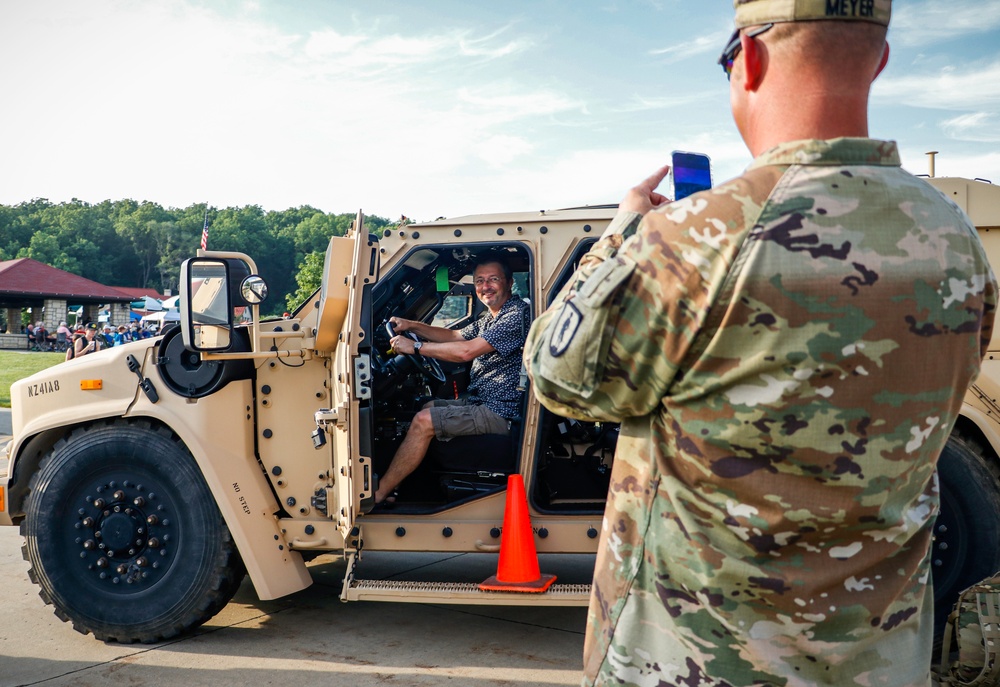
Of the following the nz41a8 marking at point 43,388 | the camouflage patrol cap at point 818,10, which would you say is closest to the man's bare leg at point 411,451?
the nz41a8 marking at point 43,388

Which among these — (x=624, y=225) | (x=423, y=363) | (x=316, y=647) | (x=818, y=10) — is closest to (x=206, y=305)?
(x=423, y=363)

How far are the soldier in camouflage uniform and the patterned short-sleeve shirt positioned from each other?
324 centimetres

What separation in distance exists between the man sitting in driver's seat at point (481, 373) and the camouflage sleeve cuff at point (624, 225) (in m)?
3.06

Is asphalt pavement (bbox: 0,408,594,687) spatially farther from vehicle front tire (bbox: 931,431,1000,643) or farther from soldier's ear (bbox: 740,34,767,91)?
soldier's ear (bbox: 740,34,767,91)

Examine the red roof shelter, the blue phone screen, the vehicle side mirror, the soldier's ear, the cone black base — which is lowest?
the cone black base

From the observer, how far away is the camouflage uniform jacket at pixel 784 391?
1.34 metres

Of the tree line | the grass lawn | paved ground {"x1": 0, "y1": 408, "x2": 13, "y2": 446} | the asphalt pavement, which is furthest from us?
the tree line

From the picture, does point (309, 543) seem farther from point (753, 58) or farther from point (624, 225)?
point (753, 58)

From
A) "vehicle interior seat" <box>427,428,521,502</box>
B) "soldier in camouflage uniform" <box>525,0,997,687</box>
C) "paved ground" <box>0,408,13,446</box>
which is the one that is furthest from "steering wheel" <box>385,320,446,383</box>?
"paved ground" <box>0,408,13,446</box>

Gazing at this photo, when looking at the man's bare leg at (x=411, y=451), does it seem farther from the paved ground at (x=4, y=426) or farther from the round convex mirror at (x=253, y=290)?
the paved ground at (x=4, y=426)

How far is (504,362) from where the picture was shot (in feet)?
15.8

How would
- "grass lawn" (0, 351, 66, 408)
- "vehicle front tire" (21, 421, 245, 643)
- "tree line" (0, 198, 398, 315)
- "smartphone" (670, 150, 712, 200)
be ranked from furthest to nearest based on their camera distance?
"tree line" (0, 198, 398, 315) → "grass lawn" (0, 351, 66, 408) → "vehicle front tire" (21, 421, 245, 643) → "smartphone" (670, 150, 712, 200)

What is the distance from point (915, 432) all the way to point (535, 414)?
118 inches

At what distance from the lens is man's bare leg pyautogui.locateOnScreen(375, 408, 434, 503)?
4668 millimetres
